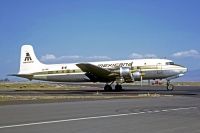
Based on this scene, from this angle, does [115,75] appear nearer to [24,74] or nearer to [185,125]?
[24,74]

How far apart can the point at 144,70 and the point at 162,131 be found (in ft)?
104

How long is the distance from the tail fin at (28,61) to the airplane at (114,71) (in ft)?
3.53

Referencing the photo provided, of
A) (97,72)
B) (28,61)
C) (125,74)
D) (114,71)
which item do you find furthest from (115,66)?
(28,61)

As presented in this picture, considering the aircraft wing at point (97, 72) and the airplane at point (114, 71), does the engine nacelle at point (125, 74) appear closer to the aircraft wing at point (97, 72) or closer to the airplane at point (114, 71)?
the airplane at point (114, 71)

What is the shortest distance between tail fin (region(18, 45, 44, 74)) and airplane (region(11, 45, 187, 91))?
1076mm

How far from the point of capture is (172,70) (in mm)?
42531

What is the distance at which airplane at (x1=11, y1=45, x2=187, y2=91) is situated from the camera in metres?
41.8

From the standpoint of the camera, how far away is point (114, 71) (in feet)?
139

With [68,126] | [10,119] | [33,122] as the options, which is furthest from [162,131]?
[10,119]

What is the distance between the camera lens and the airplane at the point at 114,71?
137ft

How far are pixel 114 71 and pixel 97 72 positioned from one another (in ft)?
6.65

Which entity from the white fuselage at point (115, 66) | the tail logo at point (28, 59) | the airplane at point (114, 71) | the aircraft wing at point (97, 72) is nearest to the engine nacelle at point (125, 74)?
the airplane at point (114, 71)

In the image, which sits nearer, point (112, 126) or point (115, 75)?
point (112, 126)

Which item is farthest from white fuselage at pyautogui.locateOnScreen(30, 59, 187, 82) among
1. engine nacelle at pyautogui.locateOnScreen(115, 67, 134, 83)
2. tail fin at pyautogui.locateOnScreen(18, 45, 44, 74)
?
engine nacelle at pyautogui.locateOnScreen(115, 67, 134, 83)
